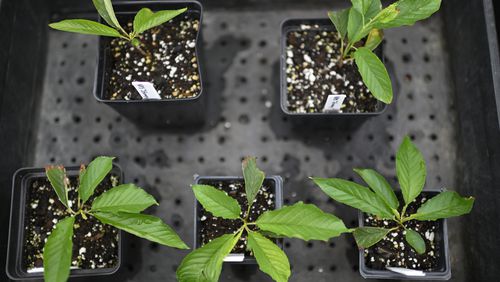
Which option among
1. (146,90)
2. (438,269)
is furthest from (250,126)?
(438,269)

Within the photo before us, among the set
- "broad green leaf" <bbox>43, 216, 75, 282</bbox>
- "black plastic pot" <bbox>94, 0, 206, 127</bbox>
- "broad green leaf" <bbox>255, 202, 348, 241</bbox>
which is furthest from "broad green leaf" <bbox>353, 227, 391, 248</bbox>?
"broad green leaf" <bbox>43, 216, 75, 282</bbox>

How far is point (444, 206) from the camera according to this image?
931mm

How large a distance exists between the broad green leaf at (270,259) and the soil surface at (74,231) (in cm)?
40

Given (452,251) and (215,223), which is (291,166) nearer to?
(215,223)

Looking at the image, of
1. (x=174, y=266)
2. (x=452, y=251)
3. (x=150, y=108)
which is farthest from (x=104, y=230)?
(x=452, y=251)

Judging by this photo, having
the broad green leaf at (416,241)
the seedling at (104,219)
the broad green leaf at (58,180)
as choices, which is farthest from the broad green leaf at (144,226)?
the broad green leaf at (416,241)

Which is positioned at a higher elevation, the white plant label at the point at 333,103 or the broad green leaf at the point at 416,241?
the white plant label at the point at 333,103

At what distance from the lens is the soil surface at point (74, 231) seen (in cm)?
104

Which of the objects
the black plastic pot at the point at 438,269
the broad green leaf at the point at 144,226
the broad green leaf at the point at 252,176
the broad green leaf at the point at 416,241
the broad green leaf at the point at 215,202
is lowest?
the black plastic pot at the point at 438,269

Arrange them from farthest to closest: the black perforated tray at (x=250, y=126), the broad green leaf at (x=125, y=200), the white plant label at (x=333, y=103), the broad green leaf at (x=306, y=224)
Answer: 1. the black perforated tray at (x=250, y=126)
2. the white plant label at (x=333, y=103)
3. the broad green leaf at (x=125, y=200)
4. the broad green leaf at (x=306, y=224)

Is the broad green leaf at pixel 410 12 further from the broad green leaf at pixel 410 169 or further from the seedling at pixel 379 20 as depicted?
the broad green leaf at pixel 410 169

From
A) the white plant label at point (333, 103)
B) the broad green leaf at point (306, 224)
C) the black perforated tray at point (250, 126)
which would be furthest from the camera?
the black perforated tray at point (250, 126)

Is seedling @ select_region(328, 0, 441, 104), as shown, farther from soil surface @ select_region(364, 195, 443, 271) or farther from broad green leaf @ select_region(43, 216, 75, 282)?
broad green leaf @ select_region(43, 216, 75, 282)

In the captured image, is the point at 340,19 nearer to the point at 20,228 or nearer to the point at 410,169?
the point at 410,169
